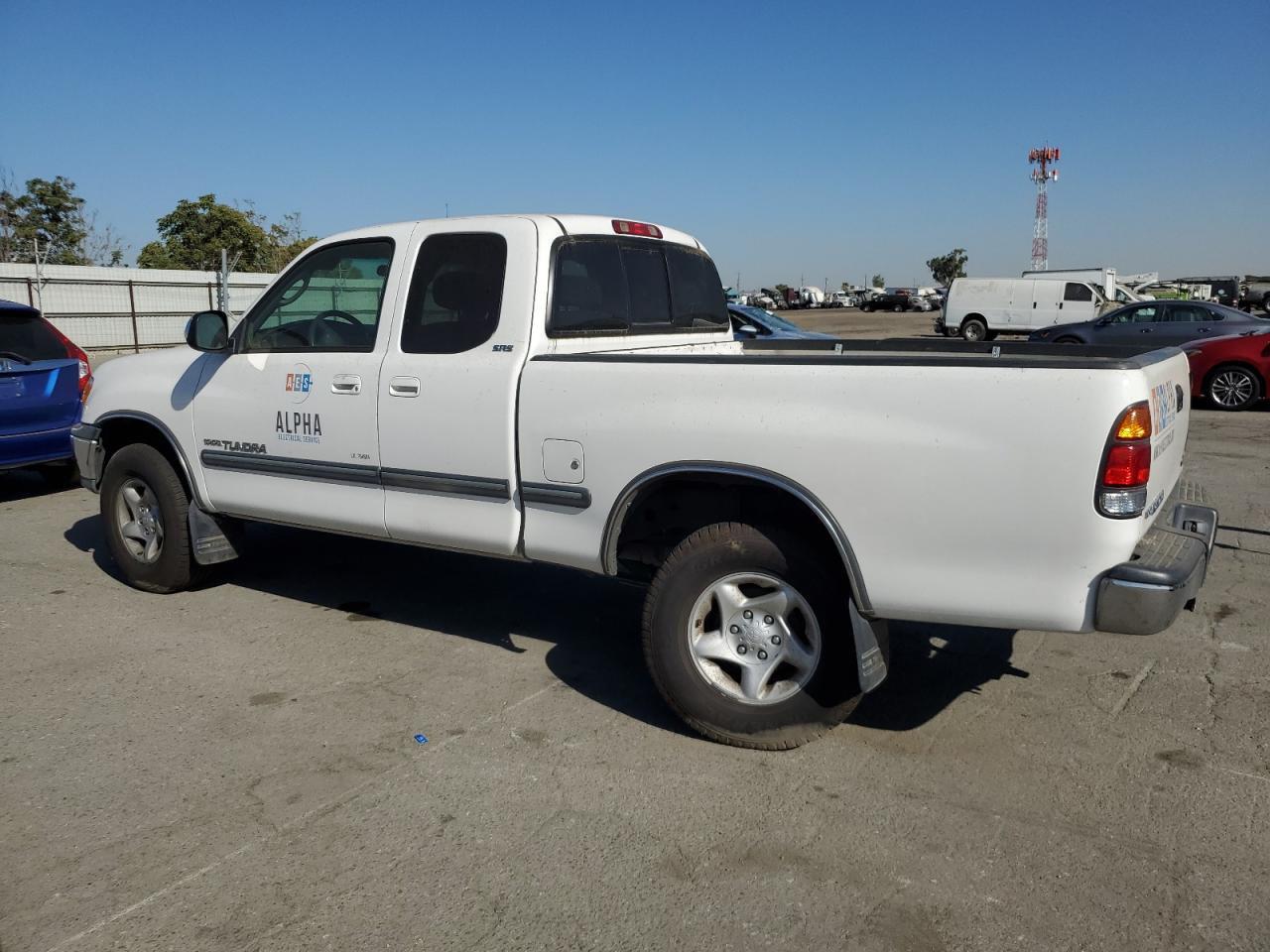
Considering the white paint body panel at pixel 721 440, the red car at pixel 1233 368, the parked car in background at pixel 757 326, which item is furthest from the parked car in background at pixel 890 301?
the white paint body panel at pixel 721 440

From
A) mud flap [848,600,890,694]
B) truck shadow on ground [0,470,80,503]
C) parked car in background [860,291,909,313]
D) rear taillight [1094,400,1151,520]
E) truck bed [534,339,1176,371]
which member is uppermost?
parked car in background [860,291,909,313]

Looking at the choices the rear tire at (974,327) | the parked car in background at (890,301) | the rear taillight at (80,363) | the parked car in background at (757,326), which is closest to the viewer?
the rear taillight at (80,363)

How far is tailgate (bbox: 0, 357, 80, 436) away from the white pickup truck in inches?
115

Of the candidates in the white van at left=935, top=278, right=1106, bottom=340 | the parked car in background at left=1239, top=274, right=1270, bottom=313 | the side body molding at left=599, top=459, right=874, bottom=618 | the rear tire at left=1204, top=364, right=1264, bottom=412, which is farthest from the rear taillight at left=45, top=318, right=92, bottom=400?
the parked car in background at left=1239, top=274, right=1270, bottom=313

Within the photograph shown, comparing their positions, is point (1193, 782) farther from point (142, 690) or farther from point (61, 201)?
point (61, 201)

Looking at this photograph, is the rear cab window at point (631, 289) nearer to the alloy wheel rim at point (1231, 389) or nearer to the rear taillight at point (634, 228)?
the rear taillight at point (634, 228)

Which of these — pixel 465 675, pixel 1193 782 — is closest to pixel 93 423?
pixel 465 675

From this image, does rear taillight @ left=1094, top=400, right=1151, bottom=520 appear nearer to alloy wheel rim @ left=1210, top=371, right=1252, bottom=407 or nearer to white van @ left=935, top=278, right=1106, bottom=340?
alloy wheel rim @ left=1210, top=371, right=1252, bottom=407

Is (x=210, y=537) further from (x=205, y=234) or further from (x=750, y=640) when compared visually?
(x=205, y=234)

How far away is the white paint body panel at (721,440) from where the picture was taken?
3172 mm

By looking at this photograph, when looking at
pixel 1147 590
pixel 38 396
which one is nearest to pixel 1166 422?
pixel 1147 590

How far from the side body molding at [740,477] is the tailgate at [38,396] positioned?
6.20 m

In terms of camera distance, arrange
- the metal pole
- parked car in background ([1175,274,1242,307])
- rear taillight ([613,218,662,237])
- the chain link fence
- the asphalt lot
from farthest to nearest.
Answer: parked car in background ([1175,274,1242,307]) < the metal pole < the chain link fence < rear taillight ([613,218,662,237]) < the asphalt lot

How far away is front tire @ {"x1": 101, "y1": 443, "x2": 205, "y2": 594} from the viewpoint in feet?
18.2
